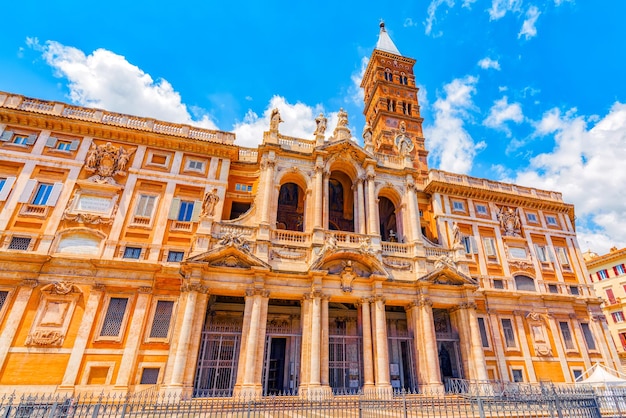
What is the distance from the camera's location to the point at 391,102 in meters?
39.7

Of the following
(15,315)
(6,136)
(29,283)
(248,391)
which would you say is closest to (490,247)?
(248,391)

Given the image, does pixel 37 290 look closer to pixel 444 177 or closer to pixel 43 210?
pixel 43 210

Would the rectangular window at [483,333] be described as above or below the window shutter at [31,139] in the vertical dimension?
below

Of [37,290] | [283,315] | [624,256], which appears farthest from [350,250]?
[624,256]

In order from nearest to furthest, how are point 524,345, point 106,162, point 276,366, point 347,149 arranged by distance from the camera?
point 276,366
point 106,162
point 524,345
point 347,149

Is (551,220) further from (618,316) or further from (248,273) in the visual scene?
(248,273)

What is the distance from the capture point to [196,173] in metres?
22.5

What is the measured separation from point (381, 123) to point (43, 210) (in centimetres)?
3110

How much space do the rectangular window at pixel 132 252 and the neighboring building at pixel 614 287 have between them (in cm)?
4365

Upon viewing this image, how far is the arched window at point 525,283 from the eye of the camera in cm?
2552

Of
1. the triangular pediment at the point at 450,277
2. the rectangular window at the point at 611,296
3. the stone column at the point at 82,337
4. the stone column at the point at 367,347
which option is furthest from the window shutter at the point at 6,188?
the rectangular window at the point at 611,296

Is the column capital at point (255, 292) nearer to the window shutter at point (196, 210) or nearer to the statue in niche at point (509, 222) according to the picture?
the window shutter at point (196, 210)

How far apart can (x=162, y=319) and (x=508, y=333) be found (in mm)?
22835

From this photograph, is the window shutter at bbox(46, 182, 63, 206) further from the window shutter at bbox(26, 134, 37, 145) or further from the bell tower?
the bell tower
